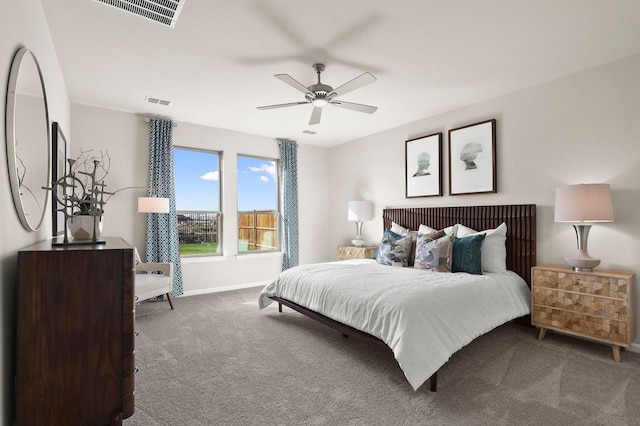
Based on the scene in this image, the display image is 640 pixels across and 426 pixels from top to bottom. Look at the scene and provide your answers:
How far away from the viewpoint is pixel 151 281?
393 cm

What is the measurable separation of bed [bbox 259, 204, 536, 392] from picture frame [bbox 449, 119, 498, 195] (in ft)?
1.00

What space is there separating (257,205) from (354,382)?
13.9 ft

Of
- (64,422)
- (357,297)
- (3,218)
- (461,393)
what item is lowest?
(461,393)

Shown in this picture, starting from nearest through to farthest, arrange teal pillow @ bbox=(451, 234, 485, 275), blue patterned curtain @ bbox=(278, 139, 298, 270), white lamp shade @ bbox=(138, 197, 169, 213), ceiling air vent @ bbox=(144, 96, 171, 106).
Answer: teal pillow @ bbox=(451, 234, 485, 275), ceiling air vent @ bbox=(144, 96, 171, 106), white lamp shade @ bbox=(138, 197, 169, 213), blue patterned curtain @ bbox=(278, 139, 298, 270)

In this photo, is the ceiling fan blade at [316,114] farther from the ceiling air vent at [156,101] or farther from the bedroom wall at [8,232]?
the bedroom wall at [8,232]

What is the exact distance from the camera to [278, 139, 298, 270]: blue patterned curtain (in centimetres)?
618

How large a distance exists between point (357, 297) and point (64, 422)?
6.68ft

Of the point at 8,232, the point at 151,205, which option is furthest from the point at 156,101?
the point at 8,232

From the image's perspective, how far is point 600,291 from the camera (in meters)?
2.88

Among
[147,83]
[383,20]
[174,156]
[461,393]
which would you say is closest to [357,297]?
[461,393]

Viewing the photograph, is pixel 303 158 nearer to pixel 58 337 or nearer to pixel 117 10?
pixel 117 10

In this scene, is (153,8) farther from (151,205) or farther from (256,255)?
(256,255)

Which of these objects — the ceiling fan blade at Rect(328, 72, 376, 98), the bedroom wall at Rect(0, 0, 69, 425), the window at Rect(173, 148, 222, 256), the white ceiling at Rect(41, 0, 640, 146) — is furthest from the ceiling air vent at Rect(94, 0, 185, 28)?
the window at Rect(173, 148, 222, 256)

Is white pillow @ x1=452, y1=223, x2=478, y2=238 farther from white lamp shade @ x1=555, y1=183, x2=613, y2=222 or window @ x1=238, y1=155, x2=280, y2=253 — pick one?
window @ x1=238, y1=155, x2=280, y2=253
